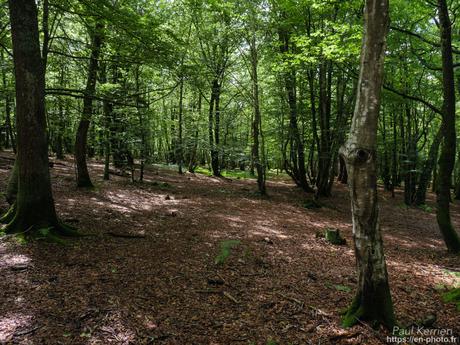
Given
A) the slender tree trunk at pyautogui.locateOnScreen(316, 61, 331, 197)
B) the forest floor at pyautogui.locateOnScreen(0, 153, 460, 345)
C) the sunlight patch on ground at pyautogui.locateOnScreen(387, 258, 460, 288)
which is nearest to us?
the forest floor at pyautogui.locateOnScreen(0, 153, 460, 345)

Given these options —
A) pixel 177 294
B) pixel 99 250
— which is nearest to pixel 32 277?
pixel 99 250

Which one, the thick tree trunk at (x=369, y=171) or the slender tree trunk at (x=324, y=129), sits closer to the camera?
the thick tree trunk at (x=369, y=171)

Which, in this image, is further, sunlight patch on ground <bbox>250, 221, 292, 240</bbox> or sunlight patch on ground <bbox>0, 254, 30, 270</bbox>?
sunlight patch on ground <bbox>250, 221, 292, 240</bbox>

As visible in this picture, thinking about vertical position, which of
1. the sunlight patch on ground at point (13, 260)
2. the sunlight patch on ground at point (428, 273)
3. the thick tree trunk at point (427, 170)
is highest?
the thick tree trunk at point (427, 170)

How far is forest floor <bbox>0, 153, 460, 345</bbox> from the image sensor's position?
3.63 meters

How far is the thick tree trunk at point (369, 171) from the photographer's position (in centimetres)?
348

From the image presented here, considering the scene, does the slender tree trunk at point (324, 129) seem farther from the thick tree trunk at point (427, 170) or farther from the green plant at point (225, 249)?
the green plant at point (225, 249)

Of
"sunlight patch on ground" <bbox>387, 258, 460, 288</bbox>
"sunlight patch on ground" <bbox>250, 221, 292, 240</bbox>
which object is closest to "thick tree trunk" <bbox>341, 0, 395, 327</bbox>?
"sunlight patch on ground" <bbox>387, 258, 460, 288</bbox>

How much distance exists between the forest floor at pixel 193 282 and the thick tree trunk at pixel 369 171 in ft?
1.34

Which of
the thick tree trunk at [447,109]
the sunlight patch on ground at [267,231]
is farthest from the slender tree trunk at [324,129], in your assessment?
the thick tree trunk at [447,109]

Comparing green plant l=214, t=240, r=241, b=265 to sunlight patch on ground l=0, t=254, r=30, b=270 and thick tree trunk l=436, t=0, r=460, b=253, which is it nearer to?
sunlight patch on ground l=0, t=254, r=30, b=270

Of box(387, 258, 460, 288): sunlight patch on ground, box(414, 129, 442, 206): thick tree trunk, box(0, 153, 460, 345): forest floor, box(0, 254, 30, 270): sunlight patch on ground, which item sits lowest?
box(387, 258, 460, 288): sunlight patch on ground

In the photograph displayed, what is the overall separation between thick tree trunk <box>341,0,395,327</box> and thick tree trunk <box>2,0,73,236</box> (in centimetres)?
591

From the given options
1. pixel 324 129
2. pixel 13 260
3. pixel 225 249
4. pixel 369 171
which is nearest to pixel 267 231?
pixel 225 249
